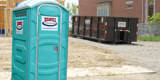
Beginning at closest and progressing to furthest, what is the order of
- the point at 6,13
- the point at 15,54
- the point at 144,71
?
the point at 15,54 < the point at 144,71 < the point at 6,13

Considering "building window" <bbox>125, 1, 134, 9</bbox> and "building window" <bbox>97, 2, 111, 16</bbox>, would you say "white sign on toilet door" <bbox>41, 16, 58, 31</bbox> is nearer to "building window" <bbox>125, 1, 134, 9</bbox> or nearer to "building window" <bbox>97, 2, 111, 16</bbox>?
"building window" <bbox>125, 1, 134, 9</bbox>

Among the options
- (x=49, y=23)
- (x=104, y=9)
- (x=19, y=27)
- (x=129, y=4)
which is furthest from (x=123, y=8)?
(x=49, y=23)

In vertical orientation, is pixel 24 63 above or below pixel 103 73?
above

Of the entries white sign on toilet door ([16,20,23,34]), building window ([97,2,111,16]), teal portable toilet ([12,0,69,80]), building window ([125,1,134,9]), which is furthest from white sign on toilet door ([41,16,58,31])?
building window ([97,2,111,16])

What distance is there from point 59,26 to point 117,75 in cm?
350

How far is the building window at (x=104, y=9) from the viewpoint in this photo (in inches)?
1690

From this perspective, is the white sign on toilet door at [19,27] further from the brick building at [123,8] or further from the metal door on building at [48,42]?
the brick building at [123,8]

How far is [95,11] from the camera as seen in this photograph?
158 ft

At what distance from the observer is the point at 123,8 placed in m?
38.4

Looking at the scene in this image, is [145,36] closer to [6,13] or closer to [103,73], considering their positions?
[6,13]

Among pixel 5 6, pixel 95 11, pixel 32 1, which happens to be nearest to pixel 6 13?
pixel 5 6

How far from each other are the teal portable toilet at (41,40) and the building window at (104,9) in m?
38.0

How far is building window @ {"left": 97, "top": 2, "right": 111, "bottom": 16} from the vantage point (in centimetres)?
4294

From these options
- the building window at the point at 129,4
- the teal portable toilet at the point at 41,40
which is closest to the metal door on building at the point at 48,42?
the teal portable toilet at the point at 41,40
